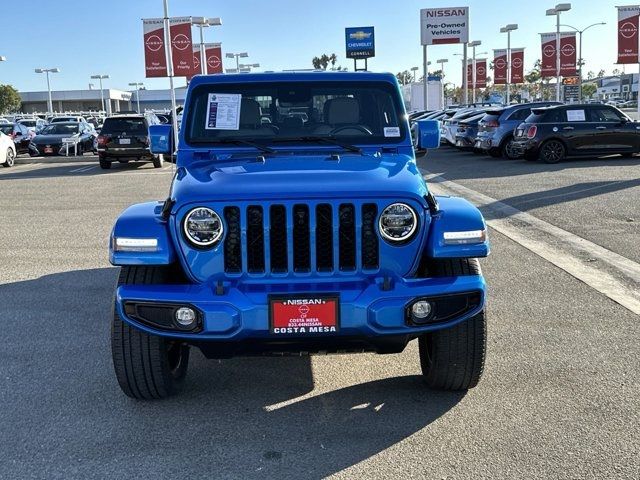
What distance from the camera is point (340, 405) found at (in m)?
4.07

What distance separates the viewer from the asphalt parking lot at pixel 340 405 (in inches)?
134

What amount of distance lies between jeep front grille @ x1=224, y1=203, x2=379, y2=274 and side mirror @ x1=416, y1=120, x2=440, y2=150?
6.46 ft

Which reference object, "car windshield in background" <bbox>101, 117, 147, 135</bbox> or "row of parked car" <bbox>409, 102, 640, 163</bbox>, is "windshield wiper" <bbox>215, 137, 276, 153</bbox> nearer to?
"row of parked car" <bbox>409, 102, 640, 163</bbox>

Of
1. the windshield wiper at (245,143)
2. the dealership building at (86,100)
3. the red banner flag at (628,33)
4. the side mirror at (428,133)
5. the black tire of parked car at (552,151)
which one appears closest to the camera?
the windshield wiper at (245,143)

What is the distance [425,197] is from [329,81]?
5.48 ft

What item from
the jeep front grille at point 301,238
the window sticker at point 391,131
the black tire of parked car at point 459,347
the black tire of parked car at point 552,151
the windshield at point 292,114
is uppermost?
the windshield at point 292,114

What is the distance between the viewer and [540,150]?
18.7 meters

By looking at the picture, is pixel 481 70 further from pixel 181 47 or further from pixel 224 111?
pixel 224 111

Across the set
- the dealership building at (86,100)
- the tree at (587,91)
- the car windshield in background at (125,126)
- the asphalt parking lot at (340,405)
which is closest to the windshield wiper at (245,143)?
the asphalt parking lot at (340,405)

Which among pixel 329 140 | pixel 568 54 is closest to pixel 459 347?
pixel 329 140

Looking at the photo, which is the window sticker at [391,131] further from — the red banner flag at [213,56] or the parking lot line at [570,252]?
the red banner flag at [213,56]

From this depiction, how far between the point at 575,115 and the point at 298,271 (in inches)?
656

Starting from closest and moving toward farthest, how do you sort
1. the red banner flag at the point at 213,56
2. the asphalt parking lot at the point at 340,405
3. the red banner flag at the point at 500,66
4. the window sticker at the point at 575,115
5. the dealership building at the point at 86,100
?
the asphalt parking lot at the point at 340,405 < the window sticker at the point at 575,115 < the red banner flag at the point at 213,56 < the red banner flag at the point at 500,66 < the dealership building at the point at 86,100

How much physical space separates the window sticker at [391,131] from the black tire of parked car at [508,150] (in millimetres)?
15239
